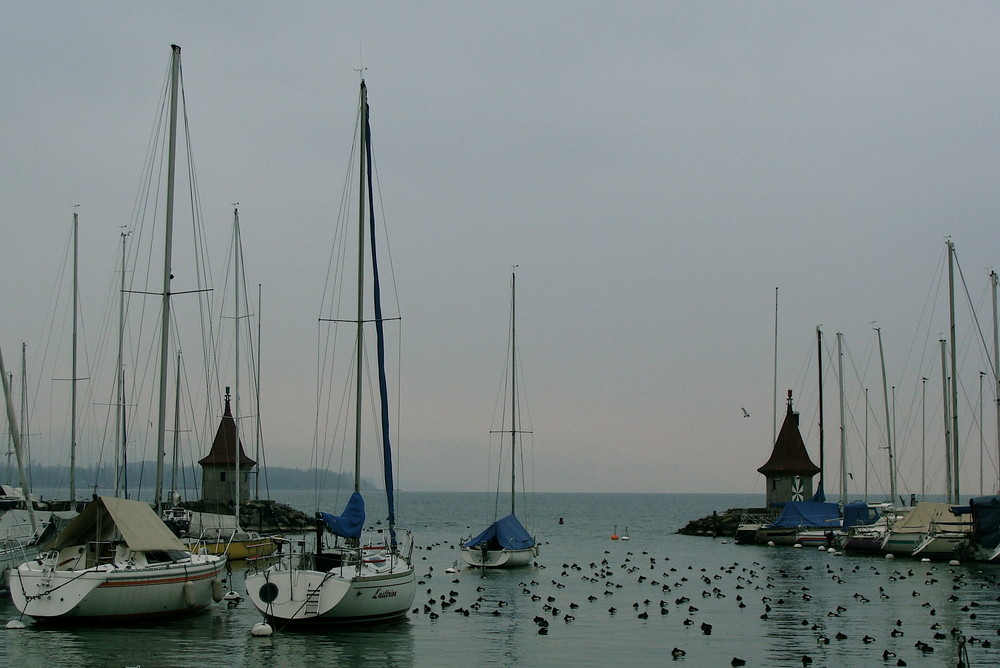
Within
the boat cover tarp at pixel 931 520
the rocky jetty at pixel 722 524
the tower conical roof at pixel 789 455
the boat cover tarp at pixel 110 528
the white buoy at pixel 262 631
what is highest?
the tower conical roof at pixel 789 455

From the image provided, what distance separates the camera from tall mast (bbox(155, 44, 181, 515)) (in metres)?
32.3

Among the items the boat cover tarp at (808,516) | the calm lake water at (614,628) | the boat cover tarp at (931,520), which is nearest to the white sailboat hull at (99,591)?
the calm lake water at (614,628)

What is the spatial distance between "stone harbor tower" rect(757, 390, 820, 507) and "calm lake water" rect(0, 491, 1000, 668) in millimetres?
34453

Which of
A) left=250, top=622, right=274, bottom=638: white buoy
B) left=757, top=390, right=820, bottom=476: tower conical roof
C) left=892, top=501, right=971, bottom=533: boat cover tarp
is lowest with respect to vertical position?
left=250, top=622, right=274, bottom=638: white buoy

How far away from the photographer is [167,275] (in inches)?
1323

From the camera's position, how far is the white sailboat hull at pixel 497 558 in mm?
52125

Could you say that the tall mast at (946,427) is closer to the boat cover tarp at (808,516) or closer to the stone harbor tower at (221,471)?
the boat cover tarp at (808,516)

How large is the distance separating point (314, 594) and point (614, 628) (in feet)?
32.4

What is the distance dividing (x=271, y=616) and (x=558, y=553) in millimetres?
45929

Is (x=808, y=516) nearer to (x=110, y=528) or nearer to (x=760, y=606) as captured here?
(x=760, y=606)

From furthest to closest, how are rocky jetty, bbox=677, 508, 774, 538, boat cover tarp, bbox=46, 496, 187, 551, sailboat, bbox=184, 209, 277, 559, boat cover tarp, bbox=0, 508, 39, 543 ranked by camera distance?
1. rocky jetty, bbox=677, 508, 774, 538
2. sailboat, bbox=184, 209, 277, 559
3. boat cover tarp, bbox=0, 508, 39, 543
4. boat cover tarp, bbox=46, 496, 187, 551

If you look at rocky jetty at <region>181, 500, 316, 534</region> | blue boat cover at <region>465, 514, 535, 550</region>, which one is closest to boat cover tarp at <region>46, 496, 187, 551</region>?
blue boat cover at <region>465, 514, 535, 550</region>

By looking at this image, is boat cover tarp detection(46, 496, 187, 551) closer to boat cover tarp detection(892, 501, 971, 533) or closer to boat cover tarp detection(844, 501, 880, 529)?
boat cover tarp detection(892, 501, 971, 533)

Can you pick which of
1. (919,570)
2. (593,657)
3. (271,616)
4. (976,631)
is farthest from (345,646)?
(919,570)
